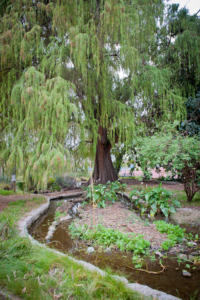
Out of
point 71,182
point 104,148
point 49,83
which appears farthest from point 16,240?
point 71,182

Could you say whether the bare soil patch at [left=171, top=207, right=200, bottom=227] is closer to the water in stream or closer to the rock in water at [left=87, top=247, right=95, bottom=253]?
the water in stream

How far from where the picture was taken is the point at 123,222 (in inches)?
136

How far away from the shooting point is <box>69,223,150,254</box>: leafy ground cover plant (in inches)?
99.3

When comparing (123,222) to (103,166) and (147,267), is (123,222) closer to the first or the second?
Answer: (147,267)

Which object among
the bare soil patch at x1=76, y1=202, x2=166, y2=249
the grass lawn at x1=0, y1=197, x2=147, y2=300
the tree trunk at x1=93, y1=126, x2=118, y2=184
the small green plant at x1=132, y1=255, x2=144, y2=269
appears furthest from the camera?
the tree trunk at x1=93, y1=126, x2=118, y2=184

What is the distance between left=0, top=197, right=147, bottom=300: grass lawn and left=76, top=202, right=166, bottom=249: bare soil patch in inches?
52.5

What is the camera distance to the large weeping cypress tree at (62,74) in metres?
3.61

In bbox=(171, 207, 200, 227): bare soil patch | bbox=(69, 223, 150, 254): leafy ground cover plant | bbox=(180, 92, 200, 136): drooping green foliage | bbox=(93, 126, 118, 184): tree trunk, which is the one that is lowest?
bbox=(69, 223, 150, 254): leafy ground cover plant

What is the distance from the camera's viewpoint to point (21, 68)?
4742 mm

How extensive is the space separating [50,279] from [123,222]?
2.17 meters

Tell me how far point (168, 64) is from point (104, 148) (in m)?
3.98

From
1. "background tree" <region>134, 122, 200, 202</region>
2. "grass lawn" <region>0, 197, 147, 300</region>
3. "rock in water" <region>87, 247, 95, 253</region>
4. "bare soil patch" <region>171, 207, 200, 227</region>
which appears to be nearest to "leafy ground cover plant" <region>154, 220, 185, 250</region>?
"bare soil patch" <region>171, 207, 200, 227</region>

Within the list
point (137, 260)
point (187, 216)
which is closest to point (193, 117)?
point (187, 216)

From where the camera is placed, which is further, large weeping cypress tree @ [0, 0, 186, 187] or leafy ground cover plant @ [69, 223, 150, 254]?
large weeping cypress tree @ [0, 0, 186, 187]
